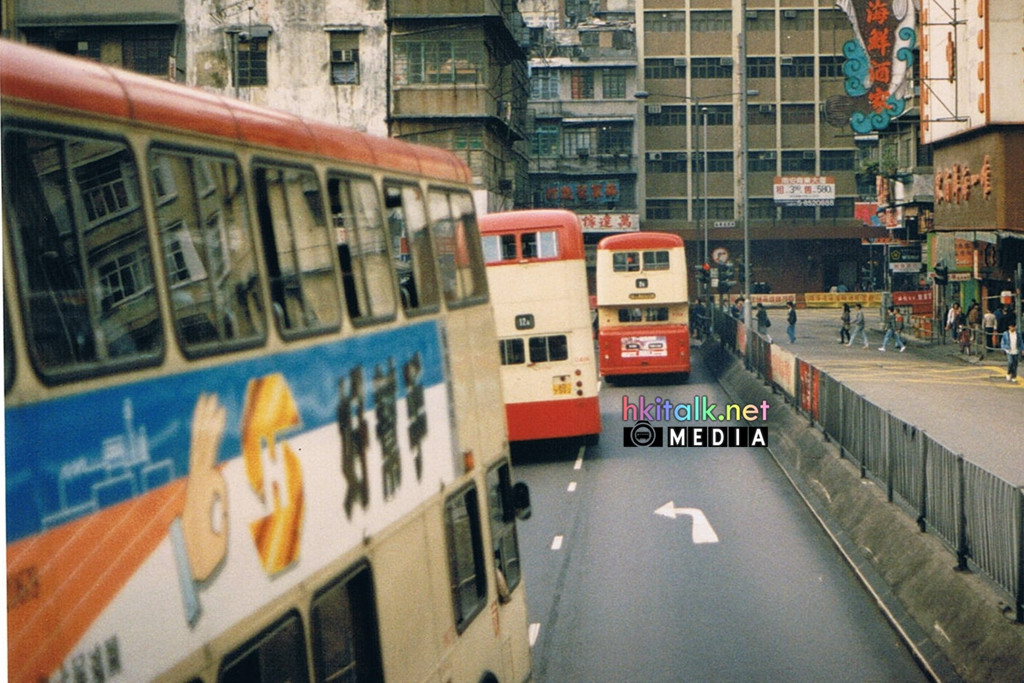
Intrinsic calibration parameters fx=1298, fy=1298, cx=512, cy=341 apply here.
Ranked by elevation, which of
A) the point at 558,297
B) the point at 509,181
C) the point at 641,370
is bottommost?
the point at 641,370

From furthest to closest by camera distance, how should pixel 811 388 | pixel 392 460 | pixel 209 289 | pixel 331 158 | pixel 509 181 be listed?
pixel 509 181
pixel 811 388
pixel 392 460
pixel 331 158
pixel 209 289

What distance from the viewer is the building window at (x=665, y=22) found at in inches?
3415

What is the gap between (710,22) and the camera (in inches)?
3433

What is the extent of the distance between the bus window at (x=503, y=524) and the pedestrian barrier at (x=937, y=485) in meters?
3.92

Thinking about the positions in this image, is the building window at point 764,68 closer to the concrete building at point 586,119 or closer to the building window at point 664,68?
the building window at point 664,68

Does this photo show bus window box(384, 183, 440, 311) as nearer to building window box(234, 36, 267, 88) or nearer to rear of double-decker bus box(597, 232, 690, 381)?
building window box(234, 36, 267, 88)

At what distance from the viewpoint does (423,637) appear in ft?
24.1

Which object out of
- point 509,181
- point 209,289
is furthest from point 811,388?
point 509,181

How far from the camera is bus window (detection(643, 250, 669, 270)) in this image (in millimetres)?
37500

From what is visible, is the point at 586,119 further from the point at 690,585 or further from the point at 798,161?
the point at 690,585

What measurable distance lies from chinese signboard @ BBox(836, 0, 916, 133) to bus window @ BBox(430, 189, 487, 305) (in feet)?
112

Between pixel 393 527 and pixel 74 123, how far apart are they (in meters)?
3.31

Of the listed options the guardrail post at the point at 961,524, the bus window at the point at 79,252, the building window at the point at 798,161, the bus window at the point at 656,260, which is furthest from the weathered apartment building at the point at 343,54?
the building window at the point at 798,161

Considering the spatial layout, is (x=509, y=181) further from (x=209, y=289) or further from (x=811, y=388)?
(x=209, y=289)
